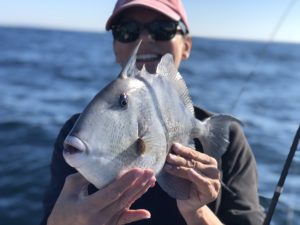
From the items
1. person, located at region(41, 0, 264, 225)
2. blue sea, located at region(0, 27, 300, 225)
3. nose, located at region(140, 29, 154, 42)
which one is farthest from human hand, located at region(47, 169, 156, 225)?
blue sea, located at region(0, 27, 300, 225)

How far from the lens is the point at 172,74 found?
2324 mm

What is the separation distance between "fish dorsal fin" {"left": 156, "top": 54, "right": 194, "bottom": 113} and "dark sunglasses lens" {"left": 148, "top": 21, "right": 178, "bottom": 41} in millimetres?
1036

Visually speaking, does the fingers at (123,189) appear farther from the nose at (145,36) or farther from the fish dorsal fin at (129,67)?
the nose at (145,36)

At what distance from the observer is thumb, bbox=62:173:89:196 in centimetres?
209

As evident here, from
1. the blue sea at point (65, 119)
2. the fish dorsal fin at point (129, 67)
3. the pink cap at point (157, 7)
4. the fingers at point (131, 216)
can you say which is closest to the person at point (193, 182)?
the pink cap at point (157, 7)

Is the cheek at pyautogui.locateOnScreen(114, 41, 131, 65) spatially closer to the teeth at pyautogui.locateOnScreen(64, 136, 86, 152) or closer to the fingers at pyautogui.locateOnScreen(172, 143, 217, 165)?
the fingers at pyautogui.locateOnScreen(172, 143, 217, 165)

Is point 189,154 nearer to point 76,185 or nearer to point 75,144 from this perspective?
point 76,185

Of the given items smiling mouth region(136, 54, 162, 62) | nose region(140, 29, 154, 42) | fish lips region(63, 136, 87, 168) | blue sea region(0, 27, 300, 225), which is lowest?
blue sea region(0, 27, 300, 225)

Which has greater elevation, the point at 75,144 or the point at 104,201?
the point at 75,144

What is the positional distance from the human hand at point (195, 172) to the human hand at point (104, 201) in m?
0.24

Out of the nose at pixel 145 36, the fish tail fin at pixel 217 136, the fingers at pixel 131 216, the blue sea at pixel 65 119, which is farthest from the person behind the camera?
the blue sea at pixel 65 119

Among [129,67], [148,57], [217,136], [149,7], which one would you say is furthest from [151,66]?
[129,67]

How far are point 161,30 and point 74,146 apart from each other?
1.87 metres

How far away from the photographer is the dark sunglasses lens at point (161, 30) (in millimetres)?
3340
